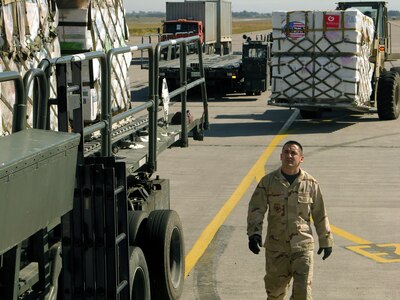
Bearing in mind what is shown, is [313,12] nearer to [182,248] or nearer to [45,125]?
[182,248]

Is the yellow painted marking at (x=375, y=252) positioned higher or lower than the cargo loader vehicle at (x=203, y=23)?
lower

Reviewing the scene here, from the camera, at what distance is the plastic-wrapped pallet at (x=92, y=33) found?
970 cm

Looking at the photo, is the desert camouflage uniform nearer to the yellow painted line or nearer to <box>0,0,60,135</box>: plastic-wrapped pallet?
<box>0,0,60,135</box>: plastic-wrapped pallet

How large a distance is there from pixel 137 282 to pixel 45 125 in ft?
6.35

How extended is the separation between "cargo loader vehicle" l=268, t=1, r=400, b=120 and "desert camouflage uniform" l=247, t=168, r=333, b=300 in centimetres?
1338

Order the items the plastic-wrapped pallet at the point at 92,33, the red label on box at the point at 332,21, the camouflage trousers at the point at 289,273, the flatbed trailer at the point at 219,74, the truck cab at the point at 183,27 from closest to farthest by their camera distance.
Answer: the camouflage trousers at the point at 289,273 → the plastic-wrapped pallet at the point at 92,33 → the red label on box at the point at 332,21 → the flatbed trailer at the point at 219,74 → the truck cab at the point at 183,27

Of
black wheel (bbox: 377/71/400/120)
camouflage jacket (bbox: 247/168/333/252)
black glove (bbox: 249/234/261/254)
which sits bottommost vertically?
black wheel (bbox: 377/71/400/120)

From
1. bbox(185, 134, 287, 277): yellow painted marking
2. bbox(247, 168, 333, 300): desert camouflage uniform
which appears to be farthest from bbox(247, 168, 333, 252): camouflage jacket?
bbox(185, 134, 287, 277): yellow painted marking

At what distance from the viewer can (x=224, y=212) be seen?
13305mm

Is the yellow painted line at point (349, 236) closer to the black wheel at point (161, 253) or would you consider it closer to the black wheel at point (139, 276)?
the black wheel at point (161, 253)

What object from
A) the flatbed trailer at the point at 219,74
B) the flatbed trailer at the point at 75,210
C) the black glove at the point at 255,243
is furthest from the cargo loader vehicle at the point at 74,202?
A: the flatbed trailer at the point at 219,74

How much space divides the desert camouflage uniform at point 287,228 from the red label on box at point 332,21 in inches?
527

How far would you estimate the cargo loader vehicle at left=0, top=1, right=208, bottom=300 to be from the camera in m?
5.29

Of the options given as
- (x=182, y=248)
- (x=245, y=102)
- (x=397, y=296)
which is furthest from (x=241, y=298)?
(x=245, y=102)
